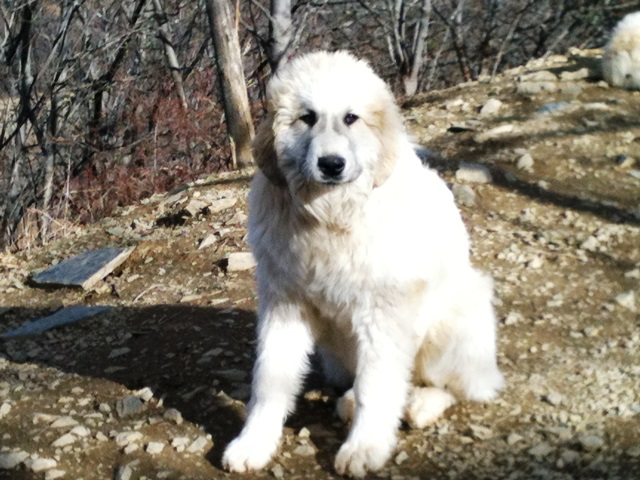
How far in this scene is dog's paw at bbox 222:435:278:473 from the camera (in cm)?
337

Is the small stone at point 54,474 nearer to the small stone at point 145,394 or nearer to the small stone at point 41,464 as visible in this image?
the small stone at point 41,464

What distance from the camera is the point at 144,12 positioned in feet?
38.8

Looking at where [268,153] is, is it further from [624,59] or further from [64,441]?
[624,59]

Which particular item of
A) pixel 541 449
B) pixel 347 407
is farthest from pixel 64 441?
pixel 541 449

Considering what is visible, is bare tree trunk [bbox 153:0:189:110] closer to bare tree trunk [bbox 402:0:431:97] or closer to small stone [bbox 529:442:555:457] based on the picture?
bare tree trunk [bbox 402:0:431:97]

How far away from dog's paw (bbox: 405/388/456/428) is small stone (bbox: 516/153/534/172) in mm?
3342

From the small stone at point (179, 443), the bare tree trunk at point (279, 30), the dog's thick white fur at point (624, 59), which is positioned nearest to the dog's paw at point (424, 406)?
the small stone at point (179, 443)

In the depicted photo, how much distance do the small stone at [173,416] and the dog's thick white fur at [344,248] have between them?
1.54ft

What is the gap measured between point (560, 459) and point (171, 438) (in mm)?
1689

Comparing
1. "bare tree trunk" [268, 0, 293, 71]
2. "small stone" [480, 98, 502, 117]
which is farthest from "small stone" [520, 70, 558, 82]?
"bare tree trunk" [268, 0, 293, 71]

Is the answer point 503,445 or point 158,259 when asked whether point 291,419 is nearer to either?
point 503,445

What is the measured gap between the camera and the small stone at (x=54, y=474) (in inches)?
133

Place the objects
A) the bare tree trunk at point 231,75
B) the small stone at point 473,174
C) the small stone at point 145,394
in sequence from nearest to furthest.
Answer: the small stone at point 145,394
the small stone at point 473,174
the bare tree trunk at point 231,75

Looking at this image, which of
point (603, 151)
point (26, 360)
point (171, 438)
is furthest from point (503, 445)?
point (603, 151)
